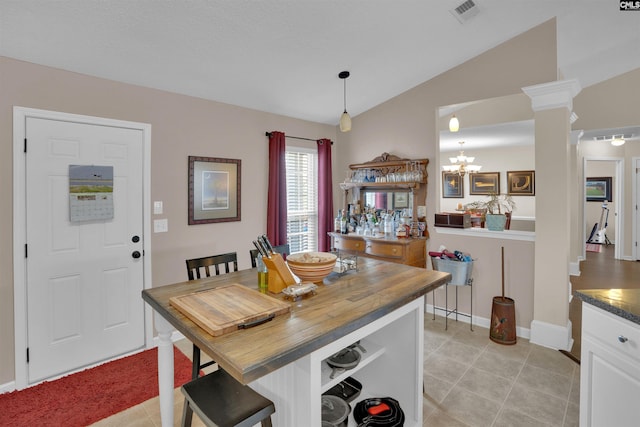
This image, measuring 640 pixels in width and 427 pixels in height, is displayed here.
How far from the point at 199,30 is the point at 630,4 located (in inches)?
136

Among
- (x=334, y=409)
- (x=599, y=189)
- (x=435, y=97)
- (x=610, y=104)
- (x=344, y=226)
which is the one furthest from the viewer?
(x=599, y=189)

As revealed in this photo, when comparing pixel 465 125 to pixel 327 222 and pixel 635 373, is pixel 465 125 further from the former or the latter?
pixel 635 373

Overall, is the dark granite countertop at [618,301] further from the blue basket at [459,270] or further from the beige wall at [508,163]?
the beige wall at [508,163]

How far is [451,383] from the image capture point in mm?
2564

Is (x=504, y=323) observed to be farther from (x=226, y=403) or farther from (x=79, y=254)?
(x=79, y=254)

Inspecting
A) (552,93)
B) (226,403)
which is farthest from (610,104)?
(226,403)

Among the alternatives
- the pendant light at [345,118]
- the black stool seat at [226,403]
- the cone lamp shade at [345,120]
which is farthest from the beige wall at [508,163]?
the black stool seat at [226,403]

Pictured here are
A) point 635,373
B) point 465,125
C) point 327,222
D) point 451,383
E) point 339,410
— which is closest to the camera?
point 635,373

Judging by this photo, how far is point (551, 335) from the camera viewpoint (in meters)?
3.10

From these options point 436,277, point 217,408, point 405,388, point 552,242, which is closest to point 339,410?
point 405,388

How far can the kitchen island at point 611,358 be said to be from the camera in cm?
138

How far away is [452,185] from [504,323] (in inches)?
243

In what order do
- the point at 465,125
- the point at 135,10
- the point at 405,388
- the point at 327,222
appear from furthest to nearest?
the point at 465,125 → the point at 327,222 → the point at 135,10 → the point at 405,388

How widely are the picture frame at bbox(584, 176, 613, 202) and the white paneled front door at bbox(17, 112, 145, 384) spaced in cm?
1047
